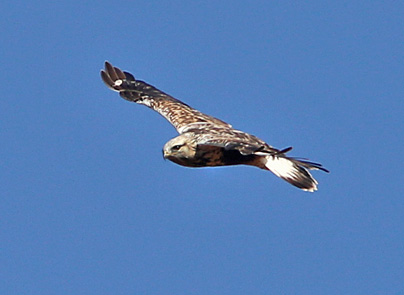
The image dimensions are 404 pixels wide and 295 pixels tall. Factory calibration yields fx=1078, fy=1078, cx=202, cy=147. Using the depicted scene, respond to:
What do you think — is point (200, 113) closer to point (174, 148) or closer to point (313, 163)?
point (174, 148)

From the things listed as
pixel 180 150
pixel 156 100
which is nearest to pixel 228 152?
pixel 180 150

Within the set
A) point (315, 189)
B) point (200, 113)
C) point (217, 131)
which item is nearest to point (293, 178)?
point (315, 189)

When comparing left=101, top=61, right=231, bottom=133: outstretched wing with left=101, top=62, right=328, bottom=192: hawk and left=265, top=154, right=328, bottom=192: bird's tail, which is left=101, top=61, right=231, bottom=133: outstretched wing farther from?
left=265, top=154, right=328, bottom=192: bird's tail

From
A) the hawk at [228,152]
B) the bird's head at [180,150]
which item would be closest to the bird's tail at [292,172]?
the hawk at [228,152]

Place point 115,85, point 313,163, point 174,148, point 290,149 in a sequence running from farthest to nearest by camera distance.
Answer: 1. point 115,85
2. point 174,148
3. point 313,163
4. point 290,149

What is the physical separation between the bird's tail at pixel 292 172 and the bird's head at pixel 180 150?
4.44 feet

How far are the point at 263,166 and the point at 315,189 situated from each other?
1.05 meters

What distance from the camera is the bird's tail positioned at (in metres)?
19.2

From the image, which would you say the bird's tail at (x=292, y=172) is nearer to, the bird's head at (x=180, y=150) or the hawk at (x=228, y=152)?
the hawk at (x=228, y=152)

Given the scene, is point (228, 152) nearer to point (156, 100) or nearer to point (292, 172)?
point (292, 172)

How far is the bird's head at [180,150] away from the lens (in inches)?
749

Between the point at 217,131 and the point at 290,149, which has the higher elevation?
the point at 217,131

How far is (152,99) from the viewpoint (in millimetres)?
23297

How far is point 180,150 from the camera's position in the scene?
19.0 metres
